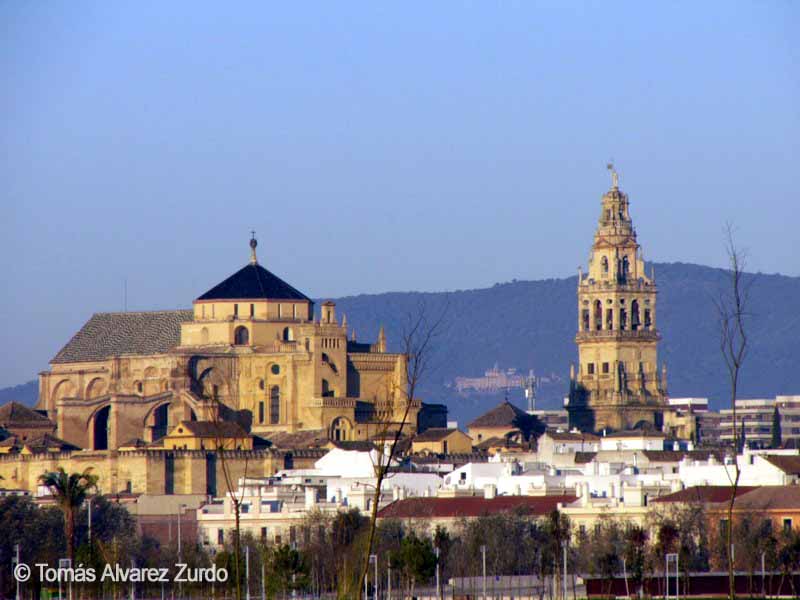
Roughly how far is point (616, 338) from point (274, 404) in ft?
76.8

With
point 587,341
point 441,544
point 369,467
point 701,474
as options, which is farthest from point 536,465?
→ point 441,544

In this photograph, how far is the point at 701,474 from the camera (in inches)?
4948

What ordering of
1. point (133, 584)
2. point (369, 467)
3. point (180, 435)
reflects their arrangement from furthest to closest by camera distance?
point (180, 435)
point (369, 467)
point (133, 584)

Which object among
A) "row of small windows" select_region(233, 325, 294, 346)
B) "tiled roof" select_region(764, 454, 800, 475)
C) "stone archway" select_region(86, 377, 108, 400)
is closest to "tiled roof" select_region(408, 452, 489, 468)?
"row of small windows" select_region(233, 325, 294, 346)

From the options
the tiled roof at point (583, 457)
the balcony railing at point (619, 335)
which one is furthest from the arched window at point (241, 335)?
the tiled roof at point (583, 457)

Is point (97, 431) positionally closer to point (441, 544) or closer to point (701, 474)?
point (701, 474)

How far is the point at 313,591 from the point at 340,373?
232ft

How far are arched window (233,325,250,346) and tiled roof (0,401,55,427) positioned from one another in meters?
14.7

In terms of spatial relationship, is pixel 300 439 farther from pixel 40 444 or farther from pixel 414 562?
pixel 414 562

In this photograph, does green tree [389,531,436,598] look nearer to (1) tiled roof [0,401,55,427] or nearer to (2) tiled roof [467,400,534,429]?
(2) tiled roof [467,400,534,429]

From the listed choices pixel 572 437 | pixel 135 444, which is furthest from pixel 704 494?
pixel 135 444

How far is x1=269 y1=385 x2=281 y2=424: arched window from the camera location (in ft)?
539

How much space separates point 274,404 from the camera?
165 metres

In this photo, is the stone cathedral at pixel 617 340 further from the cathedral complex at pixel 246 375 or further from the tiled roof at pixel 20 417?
the tiled roof at pixel 20 417
